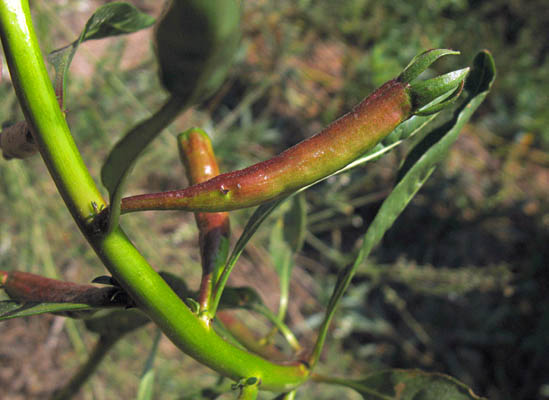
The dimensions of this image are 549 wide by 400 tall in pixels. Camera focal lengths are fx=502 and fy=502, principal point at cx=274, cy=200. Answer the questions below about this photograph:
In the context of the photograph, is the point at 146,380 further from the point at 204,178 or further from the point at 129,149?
the point at 129,149

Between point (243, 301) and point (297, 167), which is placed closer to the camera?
point (297, 167)

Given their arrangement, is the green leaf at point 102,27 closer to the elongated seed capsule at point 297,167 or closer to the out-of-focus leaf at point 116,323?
the elongated seed capsule at point 297,167

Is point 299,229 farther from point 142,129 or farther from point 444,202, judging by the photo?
point 444,202

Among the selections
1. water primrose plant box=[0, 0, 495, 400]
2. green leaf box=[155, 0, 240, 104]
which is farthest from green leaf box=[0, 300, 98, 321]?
green leaf box=[155, 0, 240, 104]

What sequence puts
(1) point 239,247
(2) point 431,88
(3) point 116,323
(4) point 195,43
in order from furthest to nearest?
(3) point 116,323
(1) point 239,247
(2) point 431,88
(4) point 195,43

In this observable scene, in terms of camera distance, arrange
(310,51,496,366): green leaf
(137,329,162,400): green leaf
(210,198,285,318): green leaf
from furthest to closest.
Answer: (137,329,162,400): green leaf < (310,51,496,366): green leaf < (210,198,285,318): green leaf

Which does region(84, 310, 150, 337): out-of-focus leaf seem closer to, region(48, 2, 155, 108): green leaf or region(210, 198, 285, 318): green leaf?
region(210, 198, 285, 318): green leaf

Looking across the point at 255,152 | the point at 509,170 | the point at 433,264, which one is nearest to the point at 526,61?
the point at 509,170

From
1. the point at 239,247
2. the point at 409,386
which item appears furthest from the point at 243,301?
the point at 409,386
